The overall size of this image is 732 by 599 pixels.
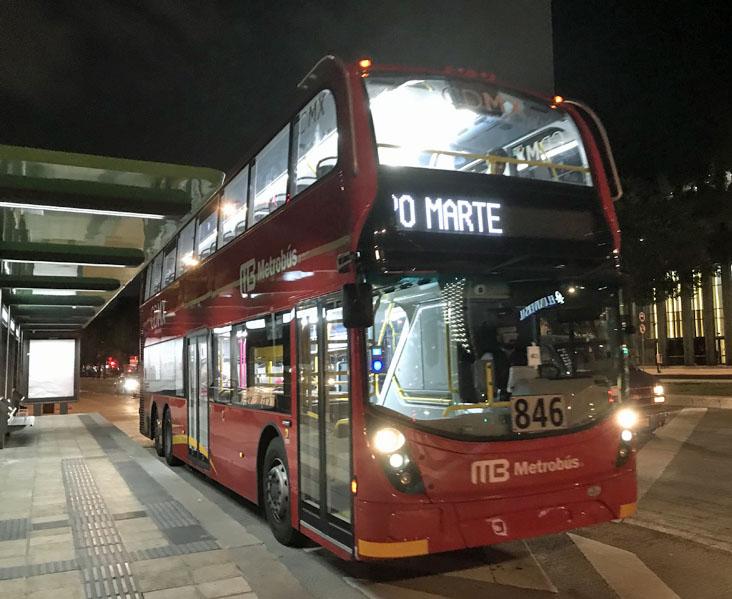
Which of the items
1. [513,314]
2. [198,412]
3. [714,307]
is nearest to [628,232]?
[198,412]

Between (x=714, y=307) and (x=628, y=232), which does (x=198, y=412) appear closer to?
(x=628, y=232)

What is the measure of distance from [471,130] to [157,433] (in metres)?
9.90

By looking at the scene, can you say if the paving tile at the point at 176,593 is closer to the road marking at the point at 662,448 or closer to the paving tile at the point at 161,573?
the paving tile at the point at 161,573

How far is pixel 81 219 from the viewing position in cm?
1075

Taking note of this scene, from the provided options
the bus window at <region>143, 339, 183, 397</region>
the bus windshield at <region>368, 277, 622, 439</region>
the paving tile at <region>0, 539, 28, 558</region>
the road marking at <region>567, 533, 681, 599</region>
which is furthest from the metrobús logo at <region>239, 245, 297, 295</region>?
the bus window at <region>143, 339, 183, 397</region>

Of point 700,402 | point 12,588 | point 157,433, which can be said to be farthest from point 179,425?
point 700,402

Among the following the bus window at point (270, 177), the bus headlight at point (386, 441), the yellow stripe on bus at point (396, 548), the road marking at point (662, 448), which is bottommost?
the road marking at point (662, 448)

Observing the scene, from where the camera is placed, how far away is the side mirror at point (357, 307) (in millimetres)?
4605

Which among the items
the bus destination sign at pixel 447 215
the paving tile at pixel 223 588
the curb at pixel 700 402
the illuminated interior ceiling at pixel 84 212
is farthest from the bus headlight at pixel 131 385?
the bus destination sign at pixel 447 215

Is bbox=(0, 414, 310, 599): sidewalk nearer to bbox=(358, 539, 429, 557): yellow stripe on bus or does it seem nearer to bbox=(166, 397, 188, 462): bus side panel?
bbox=(166, 397, 188, 462): bus side panel

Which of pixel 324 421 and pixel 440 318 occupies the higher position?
pixel 440 318

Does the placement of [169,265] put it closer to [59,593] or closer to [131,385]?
[59,593]

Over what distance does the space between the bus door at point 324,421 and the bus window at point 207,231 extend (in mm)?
3629

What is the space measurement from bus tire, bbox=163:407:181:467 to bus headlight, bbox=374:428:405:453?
8068 millimetres
